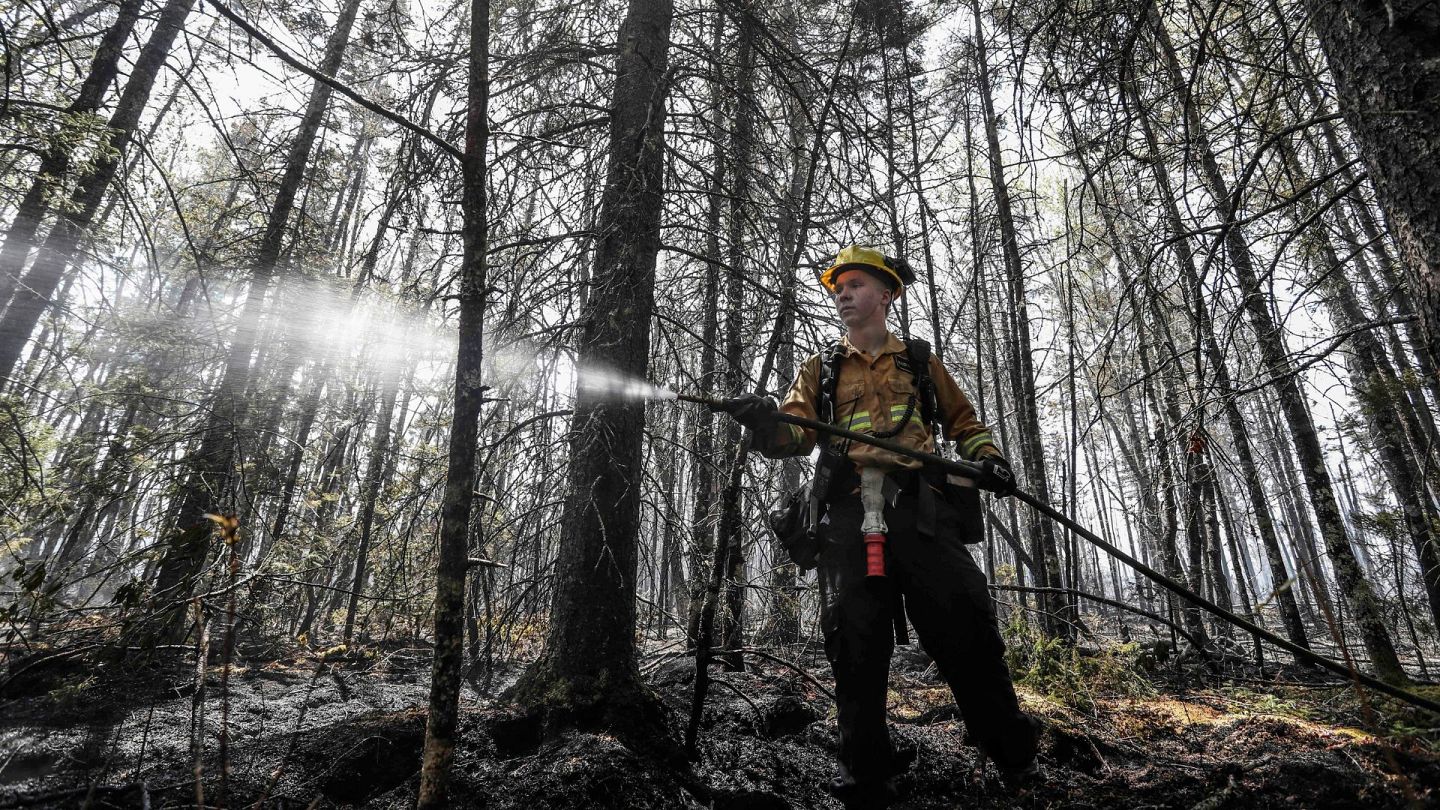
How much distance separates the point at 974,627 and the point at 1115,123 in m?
2.65

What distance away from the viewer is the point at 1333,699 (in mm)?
5211

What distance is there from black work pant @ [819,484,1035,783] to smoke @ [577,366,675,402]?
159 cm

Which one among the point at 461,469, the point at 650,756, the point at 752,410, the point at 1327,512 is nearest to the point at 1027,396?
the point at 1327,512

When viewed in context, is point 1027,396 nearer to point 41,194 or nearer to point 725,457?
point 725,457

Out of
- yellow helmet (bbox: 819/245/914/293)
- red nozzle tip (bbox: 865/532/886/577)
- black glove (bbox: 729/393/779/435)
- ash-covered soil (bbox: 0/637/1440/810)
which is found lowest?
ash-covered soil (bbox: 0/637/1440/810)

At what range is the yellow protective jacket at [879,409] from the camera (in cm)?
298

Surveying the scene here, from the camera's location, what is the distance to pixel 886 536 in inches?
115

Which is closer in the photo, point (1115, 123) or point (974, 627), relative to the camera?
point (974, 627)

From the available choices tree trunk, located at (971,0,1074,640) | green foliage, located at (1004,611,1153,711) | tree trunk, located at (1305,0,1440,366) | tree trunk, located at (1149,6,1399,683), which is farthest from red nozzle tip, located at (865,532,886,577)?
tree trunk, located at (971,0,1074,640)

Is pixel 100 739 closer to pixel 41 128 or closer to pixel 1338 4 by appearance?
pixel 41 128

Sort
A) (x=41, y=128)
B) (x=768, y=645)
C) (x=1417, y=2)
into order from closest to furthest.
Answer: (x=1417, y=2)
(x=41, y=128)
(x=768, y=645)

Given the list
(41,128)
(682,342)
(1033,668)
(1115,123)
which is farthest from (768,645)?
(41,128)

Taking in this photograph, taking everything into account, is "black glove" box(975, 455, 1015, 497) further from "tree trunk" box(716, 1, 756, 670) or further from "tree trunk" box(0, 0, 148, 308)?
"tree trunk" box(0, 0, 148, 308)

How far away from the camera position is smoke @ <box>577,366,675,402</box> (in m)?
3.68
